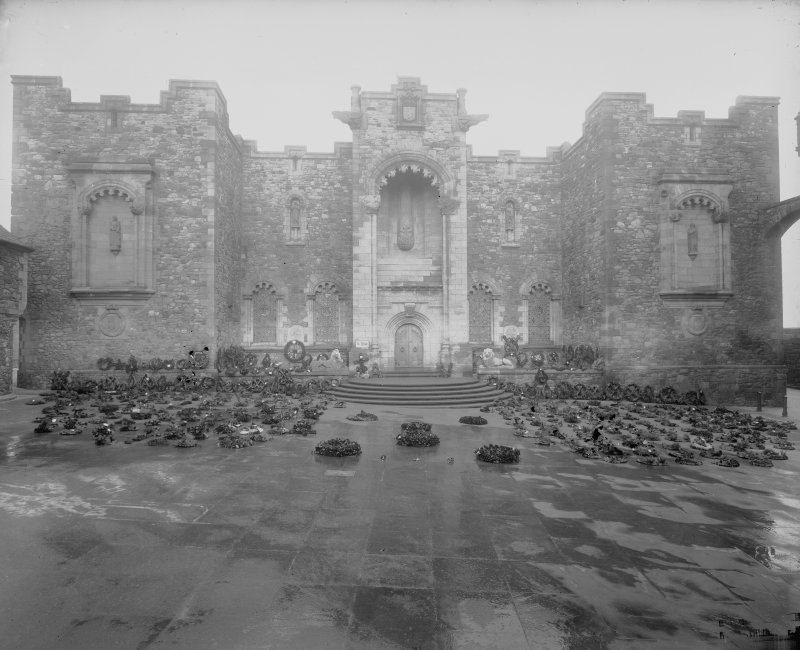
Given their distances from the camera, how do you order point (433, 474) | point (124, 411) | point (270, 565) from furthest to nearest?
point (124, 411) < point (433, 474) < point (270, 565)

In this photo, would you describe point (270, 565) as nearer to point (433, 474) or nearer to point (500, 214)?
point (433, 474)

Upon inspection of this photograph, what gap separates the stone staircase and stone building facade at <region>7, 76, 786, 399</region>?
104 inches

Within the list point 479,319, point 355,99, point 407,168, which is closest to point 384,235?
point 407,168

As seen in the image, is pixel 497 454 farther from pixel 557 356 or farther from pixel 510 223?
pixel 510 223

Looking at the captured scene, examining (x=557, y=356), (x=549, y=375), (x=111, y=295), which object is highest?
(x=111, y=295)

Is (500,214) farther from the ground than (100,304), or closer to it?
farther from the ground

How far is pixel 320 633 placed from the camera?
3.62 meters

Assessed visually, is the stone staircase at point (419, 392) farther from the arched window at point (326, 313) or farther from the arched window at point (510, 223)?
the arched window at point (510, 223)

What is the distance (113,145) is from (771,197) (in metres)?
30.6

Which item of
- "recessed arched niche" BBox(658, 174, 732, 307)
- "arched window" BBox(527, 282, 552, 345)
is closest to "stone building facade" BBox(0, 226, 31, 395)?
"arched window" BBox(527, 282, 552, 345)

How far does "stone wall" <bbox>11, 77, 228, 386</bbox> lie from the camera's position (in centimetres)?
1816

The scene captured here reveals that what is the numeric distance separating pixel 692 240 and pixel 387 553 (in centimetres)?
2138

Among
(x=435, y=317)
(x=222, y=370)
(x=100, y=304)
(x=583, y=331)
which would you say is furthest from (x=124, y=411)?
(x=583, y=331)

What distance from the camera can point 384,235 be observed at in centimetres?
2291
